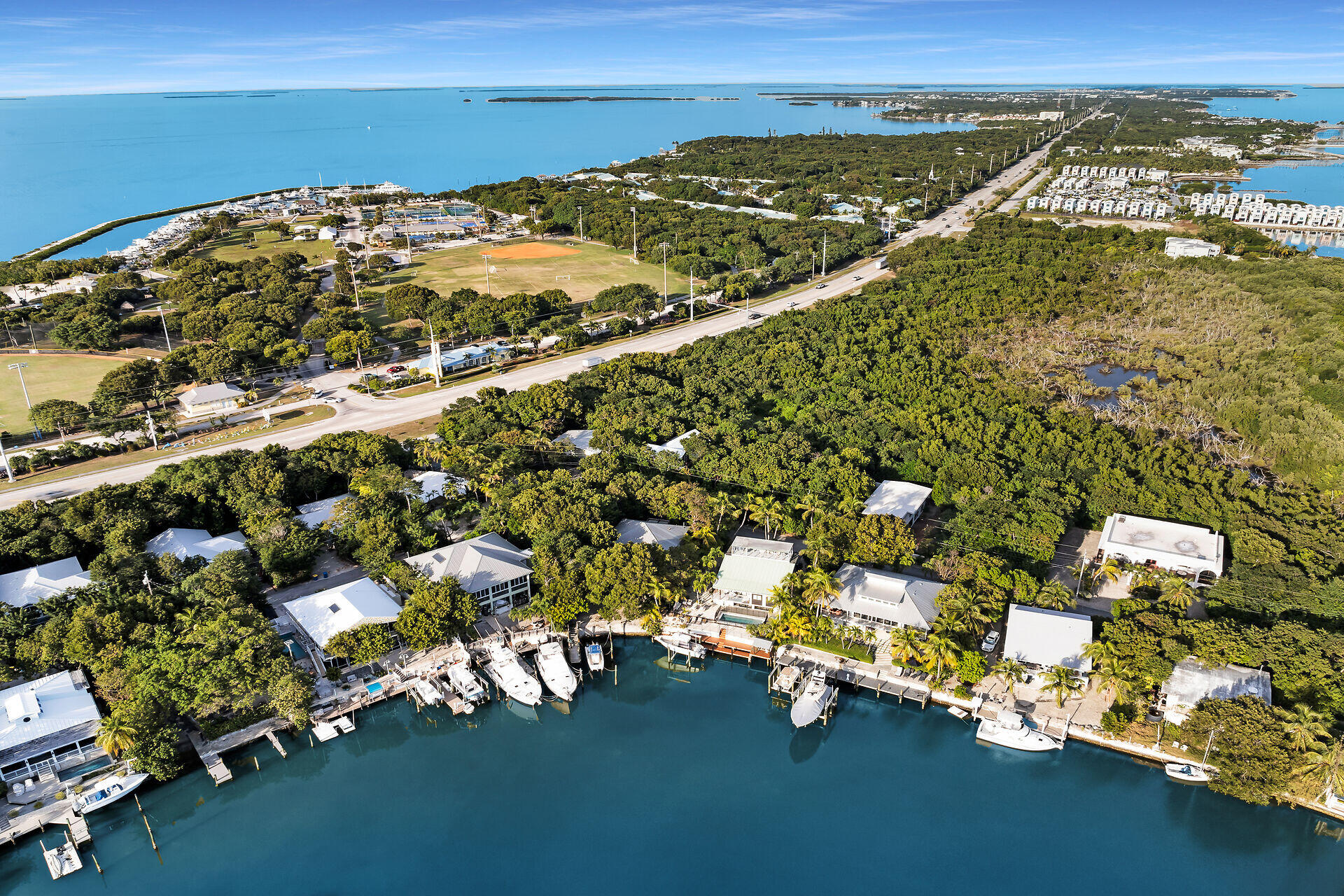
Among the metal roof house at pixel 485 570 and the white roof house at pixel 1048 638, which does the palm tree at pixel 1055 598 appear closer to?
the white roof house at pixel 1048 638

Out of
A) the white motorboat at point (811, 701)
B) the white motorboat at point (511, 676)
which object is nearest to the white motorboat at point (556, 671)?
the white motorboat at point (511, 676)

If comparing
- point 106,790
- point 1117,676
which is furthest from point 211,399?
point 1117,676

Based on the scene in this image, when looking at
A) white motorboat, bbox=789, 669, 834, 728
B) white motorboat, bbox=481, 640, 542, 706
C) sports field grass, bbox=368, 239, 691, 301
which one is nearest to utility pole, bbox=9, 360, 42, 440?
sports field grass, bbox=368, 239, 691, 301

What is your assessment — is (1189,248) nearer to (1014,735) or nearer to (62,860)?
(1014,735)

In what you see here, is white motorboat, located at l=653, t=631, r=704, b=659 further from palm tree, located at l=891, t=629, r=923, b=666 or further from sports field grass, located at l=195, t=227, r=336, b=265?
sports field grass, located at l=195, t=227, r=336, b=265

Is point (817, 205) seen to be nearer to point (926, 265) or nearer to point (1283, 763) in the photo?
point (926, 265)

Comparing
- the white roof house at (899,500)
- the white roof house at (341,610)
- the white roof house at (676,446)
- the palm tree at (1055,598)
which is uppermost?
the white roof house at (676,446)

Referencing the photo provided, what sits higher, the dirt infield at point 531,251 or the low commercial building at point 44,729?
the dirt infield at point 531,251
